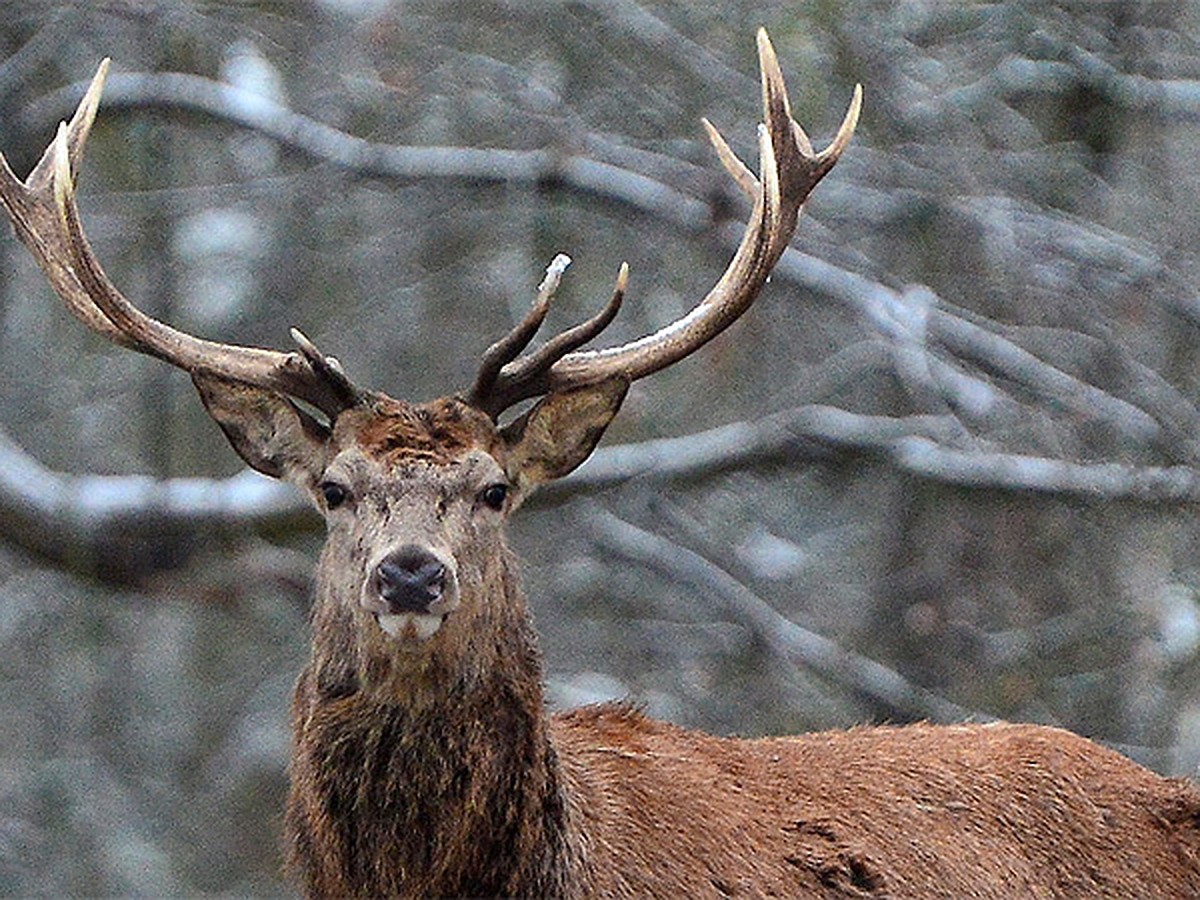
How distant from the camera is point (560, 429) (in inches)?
240

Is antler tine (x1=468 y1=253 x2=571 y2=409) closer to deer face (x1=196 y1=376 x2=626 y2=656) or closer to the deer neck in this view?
deer face (x1=196 y1=376 x2=626 y2=656)

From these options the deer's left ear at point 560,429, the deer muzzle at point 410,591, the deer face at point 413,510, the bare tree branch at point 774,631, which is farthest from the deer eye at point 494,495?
the bare tree branch at point 774,631

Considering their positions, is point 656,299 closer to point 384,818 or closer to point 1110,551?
point 1110,551

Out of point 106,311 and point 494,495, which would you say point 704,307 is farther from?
point 106,311

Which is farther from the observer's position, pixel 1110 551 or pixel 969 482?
pixel 1110 551

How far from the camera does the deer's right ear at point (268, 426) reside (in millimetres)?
5977

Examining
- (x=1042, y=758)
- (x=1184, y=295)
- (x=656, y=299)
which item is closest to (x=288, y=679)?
(x=656, y=299)

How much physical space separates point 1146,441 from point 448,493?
5932mm

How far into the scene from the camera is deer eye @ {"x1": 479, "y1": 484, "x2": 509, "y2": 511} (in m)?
5.66

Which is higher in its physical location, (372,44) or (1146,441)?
(372,44)

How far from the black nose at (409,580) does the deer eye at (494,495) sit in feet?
1.43

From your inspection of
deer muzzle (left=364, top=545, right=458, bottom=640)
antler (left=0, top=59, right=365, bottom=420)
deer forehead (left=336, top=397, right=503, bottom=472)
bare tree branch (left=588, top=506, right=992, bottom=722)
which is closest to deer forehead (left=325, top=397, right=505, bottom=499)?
deer forehead (left=336, top=397, right=503, bottom=472)

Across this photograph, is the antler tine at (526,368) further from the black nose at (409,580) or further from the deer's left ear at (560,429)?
the black nose at (409,580)

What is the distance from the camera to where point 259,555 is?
921 cm
